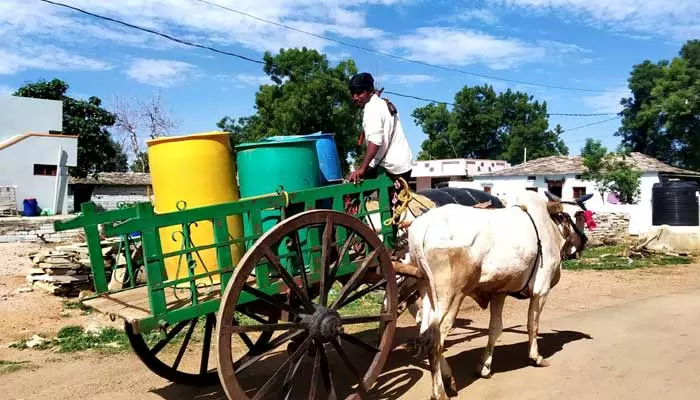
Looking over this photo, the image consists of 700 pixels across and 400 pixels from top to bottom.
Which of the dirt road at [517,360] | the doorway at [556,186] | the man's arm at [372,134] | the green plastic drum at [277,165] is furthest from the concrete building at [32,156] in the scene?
the doorway at [556,186]

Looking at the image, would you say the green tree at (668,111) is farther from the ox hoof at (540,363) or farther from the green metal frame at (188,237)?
the green metal frame at (188,237)

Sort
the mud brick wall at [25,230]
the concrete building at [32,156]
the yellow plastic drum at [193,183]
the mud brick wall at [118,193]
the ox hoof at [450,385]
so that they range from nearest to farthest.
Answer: the yellow plastic drum at [193,183] → the ox hoof at [450,385] → the mud brick wall at [25,230] → the concrete building at [32,156] → the mud brick wall at [118,193]

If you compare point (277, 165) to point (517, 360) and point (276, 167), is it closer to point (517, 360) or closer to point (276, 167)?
point (276, 167)

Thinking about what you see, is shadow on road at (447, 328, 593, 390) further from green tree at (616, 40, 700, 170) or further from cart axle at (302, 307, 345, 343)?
green tree at (616, 40, 700, 170)

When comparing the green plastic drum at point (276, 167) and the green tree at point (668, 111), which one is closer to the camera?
the green plastic drum at point (276, 167)

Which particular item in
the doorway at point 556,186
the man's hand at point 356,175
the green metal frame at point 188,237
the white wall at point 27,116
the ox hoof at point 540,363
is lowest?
the ox hoof at point 540,363

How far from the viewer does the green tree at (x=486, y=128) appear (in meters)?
49.6

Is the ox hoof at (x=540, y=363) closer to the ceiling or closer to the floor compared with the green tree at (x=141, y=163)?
closer to the floor

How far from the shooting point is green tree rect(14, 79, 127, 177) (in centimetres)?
2731

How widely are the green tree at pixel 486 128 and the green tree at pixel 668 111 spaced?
6.60 meters

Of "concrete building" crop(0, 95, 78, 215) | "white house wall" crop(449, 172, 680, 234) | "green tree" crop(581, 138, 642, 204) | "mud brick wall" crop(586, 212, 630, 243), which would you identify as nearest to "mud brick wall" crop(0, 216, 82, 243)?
"concrete building" crop(0, 95, 78, 215)

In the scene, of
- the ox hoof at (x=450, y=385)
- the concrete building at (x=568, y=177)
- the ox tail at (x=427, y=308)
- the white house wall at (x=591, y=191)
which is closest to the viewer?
the ox tail at (x=427, y=308)

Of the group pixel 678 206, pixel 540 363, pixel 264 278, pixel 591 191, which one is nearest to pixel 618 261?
pixel 678 206

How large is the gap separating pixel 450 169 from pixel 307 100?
1224cm
